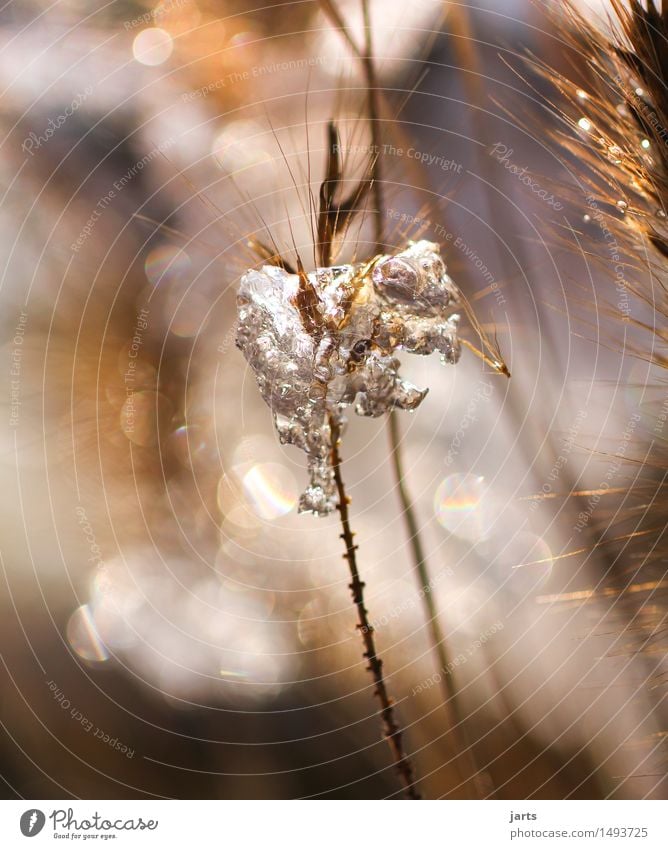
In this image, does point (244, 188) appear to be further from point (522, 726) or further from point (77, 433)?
point (522, 726)

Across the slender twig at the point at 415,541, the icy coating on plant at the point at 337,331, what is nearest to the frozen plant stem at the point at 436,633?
the slender twig at the point at 415,541

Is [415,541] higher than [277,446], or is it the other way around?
[277,446]

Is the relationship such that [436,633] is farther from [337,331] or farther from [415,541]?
[337,331]

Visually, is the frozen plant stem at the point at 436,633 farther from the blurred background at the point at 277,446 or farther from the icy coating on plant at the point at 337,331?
the icy coating on plant at the point at 337,331

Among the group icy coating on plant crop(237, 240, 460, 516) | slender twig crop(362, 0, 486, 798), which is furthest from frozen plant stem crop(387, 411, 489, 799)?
icy coating on plant crop(237, 240, 460, 516)

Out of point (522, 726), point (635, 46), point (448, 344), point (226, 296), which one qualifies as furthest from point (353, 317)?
point (522, 726)

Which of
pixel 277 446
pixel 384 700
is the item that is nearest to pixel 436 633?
pixel 384 700

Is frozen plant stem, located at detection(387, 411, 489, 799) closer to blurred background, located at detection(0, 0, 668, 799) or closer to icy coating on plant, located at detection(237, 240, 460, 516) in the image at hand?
blurred background, located at detection(0, 0, 668, 799)
